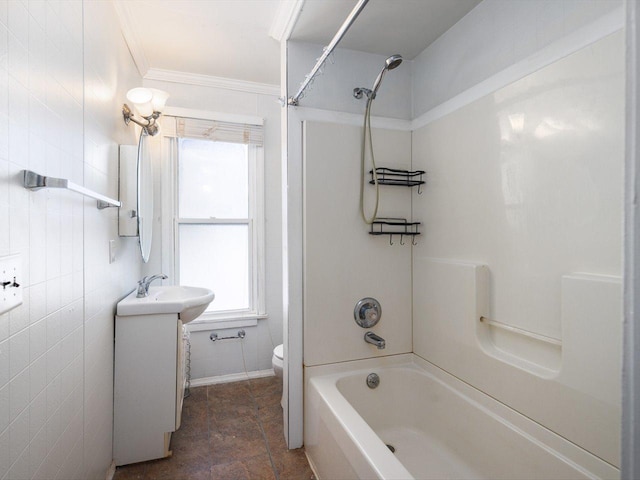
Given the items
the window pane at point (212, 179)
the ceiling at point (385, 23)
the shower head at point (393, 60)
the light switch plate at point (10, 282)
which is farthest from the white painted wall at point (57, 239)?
the shower head at point (393, 60)

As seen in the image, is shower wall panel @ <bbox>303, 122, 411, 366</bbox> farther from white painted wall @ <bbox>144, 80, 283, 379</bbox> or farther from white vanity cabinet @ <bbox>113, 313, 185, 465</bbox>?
white painted wall @ <bbox>144, 80, 283, 379</bbox>

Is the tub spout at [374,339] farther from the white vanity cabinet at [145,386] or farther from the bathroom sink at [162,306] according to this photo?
the white vanity cabinet at [145,386]

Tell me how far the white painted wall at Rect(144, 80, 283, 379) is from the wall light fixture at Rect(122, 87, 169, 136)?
56 centimetres

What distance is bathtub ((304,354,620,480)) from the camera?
3.81 ft

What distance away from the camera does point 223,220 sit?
2787mm

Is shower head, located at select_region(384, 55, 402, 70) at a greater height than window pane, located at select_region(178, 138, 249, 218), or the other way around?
shower head, located at select_region(384, 55, 402, 70)

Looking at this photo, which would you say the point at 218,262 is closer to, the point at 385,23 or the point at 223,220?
the point at 223,220

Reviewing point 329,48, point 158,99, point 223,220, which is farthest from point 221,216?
point 329,48

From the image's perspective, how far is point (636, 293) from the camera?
0.90ft

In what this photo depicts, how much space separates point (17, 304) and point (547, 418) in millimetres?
1747

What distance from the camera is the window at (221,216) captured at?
2.69 metres

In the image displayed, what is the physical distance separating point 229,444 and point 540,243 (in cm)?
195

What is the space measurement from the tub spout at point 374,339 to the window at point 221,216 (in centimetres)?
121

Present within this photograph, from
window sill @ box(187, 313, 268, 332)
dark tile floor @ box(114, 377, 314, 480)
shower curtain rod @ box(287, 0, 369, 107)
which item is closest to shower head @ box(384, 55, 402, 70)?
shower curtain rod @ box(287, 0, 369, 107)
